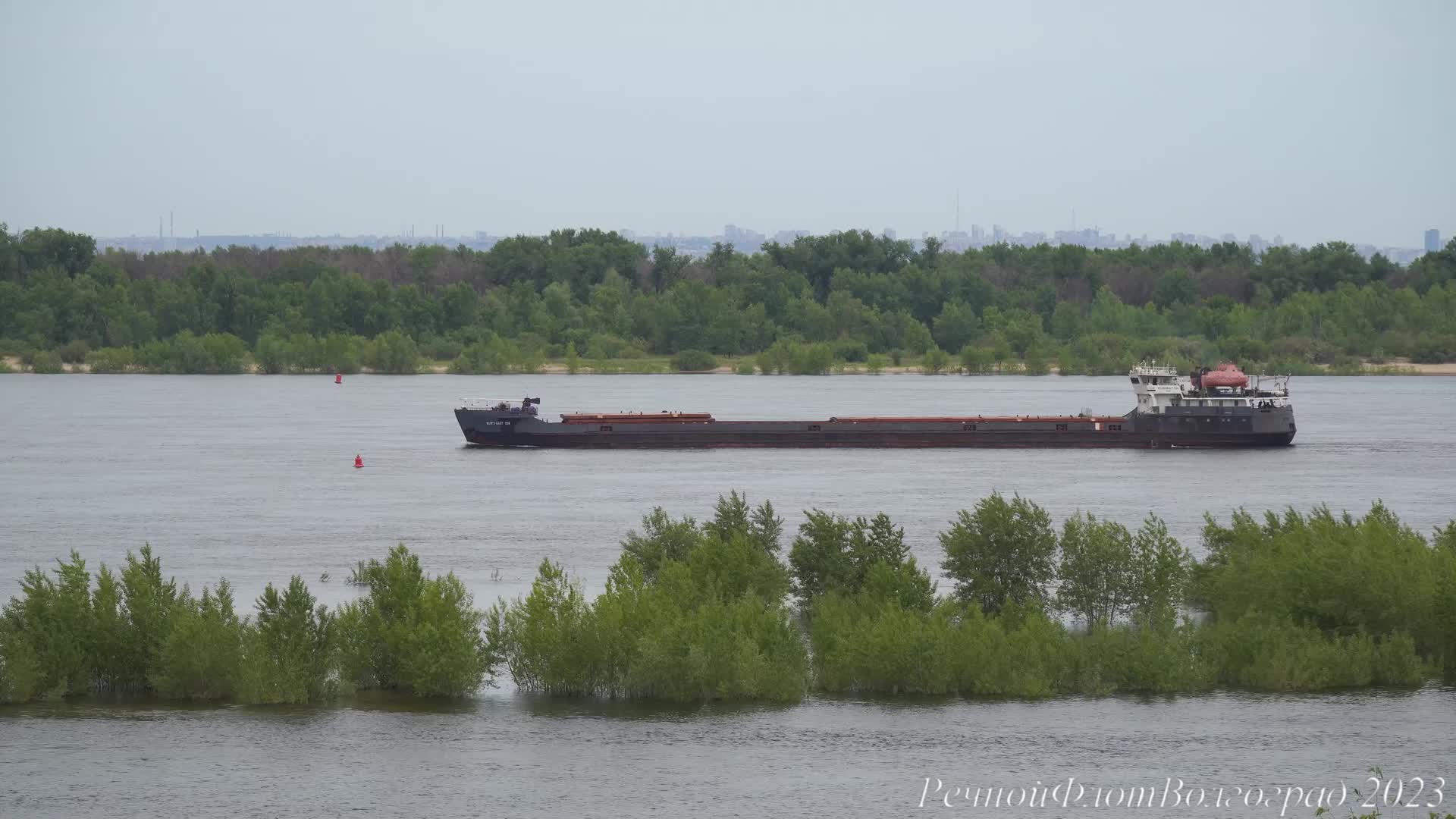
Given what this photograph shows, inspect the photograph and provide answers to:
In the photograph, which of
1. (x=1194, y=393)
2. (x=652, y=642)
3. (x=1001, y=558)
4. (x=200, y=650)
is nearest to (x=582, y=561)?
(x=1001, y=558)

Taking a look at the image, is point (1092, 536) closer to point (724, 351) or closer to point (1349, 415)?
point (1349, 415)

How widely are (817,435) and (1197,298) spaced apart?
101 m

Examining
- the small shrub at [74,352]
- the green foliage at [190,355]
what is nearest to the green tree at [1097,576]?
the green foliage at [190,355]

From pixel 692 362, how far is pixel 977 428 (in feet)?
257

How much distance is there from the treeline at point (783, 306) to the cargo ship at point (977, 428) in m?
61.3

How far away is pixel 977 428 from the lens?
8850 cm

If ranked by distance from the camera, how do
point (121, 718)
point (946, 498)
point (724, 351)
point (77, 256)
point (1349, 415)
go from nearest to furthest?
point (121, 718) → point (946, 498) → point (1349, 415) → point (724, 351) → point (77, 256)

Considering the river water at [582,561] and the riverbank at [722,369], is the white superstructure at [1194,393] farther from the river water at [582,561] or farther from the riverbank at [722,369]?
the riverbank at [722,369]

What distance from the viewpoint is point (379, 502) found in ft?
221

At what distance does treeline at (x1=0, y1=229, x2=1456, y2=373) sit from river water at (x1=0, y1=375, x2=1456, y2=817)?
36.4 meters

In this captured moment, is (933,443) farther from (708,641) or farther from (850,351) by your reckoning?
(850,351)

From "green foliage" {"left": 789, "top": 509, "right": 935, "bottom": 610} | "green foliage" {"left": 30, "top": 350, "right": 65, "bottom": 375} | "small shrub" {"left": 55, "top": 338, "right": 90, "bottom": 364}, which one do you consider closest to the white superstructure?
"green foliage" {"left": 789, "top": 509, "right": 935, "bottom": 610}

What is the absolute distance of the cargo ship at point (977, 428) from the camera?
87.5m

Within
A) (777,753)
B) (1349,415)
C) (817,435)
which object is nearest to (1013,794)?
(777,753)
